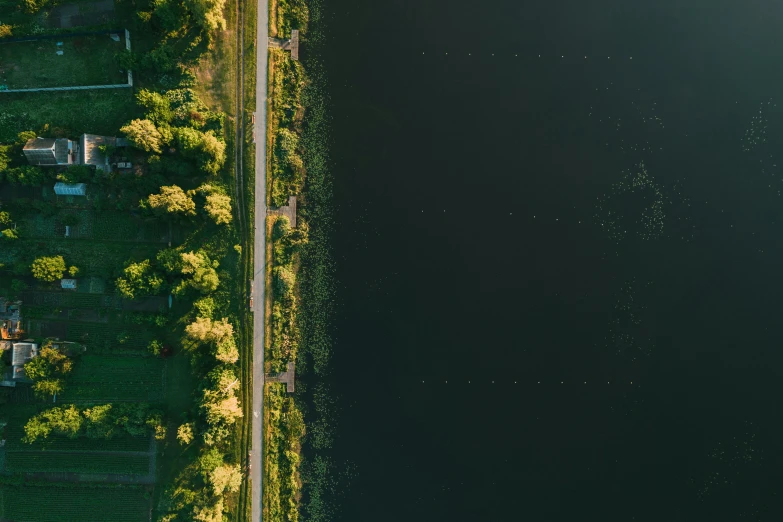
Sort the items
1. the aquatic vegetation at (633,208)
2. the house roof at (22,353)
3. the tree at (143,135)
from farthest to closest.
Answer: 1. the aquatic vegetation at (633,208)
2. the house roof at (22,353)
3. the tree at (143,135)

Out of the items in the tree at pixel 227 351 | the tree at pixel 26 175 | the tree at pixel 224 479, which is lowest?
the tree at pixel 224 479

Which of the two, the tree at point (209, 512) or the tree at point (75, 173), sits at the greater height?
the tree at point (75, 173)

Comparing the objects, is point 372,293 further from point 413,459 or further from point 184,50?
point 184,50

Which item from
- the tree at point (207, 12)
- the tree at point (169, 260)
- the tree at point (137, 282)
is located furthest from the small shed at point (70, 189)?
the tree at point (207, 12)

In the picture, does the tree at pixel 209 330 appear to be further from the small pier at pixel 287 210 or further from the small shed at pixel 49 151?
the small shed at pixel 49 151

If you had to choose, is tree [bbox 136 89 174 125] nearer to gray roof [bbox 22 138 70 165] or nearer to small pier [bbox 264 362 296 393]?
gray roof [bbox 22 138 70 165]

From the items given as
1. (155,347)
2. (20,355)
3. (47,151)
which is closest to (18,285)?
(20,355)
